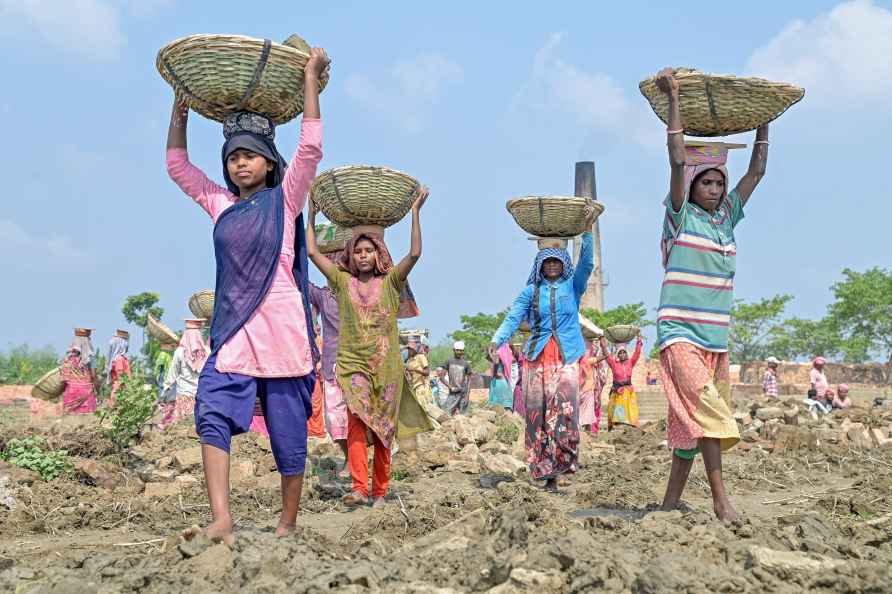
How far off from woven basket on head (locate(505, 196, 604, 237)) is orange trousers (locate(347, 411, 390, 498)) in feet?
7.83

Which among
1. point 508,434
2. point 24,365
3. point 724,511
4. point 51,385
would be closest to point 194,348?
point 508,434

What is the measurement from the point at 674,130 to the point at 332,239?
4.19m

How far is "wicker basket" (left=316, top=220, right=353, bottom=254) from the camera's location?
8.67m

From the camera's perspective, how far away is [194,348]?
49.3ft

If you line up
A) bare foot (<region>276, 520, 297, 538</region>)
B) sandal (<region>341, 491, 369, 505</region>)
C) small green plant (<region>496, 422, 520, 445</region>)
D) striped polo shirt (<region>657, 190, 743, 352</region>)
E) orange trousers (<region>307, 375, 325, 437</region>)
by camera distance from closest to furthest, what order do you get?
bare foot (<region>276, 520, 297, 538</region>) < striped polo shirt (<region>657, 190, 743, 352</region>) < sandal (<region>341, 491, 369, 505</region>) < orange trousers (<region>307, 375, 325, 437</region>) < small green plant (<region>496, 422, 520, 445</region>)

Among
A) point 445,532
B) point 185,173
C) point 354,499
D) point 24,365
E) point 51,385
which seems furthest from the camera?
point 24,365

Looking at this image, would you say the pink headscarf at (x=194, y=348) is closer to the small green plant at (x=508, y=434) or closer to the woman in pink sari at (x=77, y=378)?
the woman in pink sari at (x=77, y=378)

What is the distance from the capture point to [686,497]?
726 centimetres

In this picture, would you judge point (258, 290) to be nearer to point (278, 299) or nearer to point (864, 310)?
point (278, 299)

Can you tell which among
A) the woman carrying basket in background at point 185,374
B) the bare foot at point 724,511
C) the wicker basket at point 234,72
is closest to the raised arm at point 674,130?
the bare foot at point 724,511

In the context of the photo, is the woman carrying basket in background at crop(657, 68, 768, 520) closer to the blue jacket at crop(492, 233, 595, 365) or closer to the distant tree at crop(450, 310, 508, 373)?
the blue jacket at crop(492, 233, 595, 365)

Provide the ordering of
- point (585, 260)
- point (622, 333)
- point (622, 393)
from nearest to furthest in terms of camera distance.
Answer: point (585, 260), point (622, 393), point (622, 333)

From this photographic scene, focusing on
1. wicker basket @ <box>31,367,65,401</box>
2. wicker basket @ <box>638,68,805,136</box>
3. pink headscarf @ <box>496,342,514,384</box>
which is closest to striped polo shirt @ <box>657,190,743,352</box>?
wicker basket @ <box>638,68,805,136</box>

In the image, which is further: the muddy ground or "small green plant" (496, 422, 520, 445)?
"small green plant" (496, 422, 520, 445)
